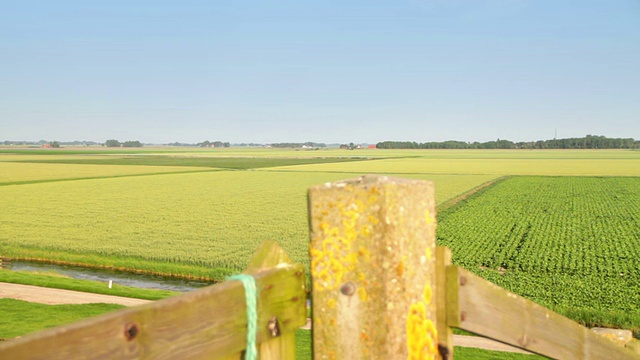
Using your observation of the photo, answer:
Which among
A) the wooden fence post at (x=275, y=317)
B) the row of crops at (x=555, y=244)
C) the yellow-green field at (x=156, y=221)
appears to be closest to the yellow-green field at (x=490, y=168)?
the yellow-green field at (x=156, y=221)

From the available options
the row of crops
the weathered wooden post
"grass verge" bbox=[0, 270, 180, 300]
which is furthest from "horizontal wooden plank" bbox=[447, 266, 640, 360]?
"grass verge" bbox=[0, 270, 180, 300]

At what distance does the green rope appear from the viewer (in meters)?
2.03

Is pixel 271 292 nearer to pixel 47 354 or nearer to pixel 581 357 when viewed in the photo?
pixel 47 354

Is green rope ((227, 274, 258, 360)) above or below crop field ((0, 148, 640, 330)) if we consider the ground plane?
above

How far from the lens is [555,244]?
105 ft

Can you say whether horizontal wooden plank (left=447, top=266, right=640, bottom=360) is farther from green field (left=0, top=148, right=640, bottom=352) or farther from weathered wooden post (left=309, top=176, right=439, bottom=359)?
green field (left=0, top=148, right=640, bottom=352)

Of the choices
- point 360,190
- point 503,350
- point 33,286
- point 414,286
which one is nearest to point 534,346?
point 414,286

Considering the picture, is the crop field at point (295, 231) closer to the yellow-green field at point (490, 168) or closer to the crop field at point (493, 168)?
the yellow-green field at point (490, 168)

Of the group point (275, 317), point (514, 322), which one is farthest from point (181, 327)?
point (514, 322)

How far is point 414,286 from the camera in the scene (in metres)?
2.16

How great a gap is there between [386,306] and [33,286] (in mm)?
23034

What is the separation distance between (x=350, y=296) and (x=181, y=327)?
2.01 feet

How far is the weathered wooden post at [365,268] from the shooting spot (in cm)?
208

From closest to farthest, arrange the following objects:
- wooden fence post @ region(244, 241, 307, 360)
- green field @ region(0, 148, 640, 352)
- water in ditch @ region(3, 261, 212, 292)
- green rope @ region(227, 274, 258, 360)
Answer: green rope @ region(227, 274, 258, 360) < wooden fence post @ region(244, 241, 307, 360) < green field @ region(0, 148, 640, 352) < water in ditch @ region(3, 261, 212, 292)
